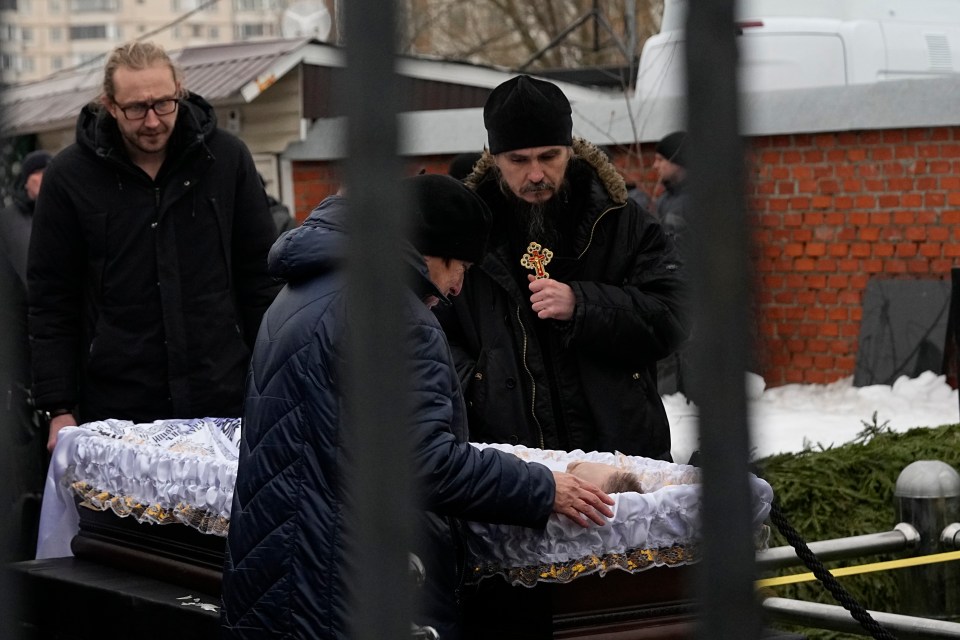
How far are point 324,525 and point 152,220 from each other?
1730 mm

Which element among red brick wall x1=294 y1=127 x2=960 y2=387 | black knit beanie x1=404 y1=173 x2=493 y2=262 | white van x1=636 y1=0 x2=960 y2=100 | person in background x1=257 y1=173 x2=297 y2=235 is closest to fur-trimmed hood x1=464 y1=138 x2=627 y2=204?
black knit beanie x1=404 y1=173 x2=493 y2=262

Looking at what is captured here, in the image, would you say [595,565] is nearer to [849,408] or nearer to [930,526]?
[930,526]

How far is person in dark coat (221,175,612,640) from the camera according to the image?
2.51 m

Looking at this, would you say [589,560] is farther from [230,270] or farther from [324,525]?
[230,270]

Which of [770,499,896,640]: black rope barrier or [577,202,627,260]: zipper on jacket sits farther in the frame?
[577,202,627,260]: zipper on jacket

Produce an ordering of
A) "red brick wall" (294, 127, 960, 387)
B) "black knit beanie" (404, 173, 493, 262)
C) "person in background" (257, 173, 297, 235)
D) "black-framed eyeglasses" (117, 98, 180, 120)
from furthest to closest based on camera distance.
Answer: "red brick wall" (294, 127, 960, 387)
"person in background" (257, 173, 297, 235)
"black-framed eyeglasses" (117, 98, 180, 120)
"black knit beanie" (404, 173, 493, 262)

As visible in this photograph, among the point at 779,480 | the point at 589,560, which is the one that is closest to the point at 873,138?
the point at 779,480

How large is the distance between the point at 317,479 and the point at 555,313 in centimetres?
103

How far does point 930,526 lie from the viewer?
4363mm

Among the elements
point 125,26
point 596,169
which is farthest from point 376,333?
point 125,26

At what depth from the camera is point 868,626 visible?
11.5 ft

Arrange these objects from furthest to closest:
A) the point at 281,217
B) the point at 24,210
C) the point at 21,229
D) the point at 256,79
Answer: the point at 256,79
the point at 281,217
the point at 24,210
the point at 21,229

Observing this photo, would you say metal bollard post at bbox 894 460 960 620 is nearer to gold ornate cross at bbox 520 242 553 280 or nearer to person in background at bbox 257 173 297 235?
gold ornate cross at bbox 520 242 553 280

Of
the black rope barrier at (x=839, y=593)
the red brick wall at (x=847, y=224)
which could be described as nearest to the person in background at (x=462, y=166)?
the black rope barrier at (x=839, y=593)
